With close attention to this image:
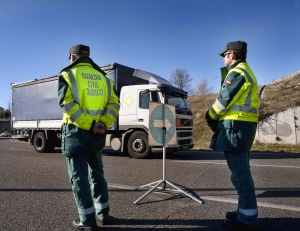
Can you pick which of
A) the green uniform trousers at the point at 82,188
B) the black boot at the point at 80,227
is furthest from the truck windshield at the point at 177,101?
the black boot at the point at 80,227

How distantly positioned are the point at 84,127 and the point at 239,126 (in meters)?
1.67

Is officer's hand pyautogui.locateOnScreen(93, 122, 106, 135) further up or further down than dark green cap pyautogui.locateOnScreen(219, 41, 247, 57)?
further down

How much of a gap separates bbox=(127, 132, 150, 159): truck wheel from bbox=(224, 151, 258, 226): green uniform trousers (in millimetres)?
6246

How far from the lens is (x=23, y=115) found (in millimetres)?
12875

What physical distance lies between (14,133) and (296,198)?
1295 cm

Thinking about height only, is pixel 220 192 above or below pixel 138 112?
below

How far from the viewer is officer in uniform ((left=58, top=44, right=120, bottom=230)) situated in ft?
9.34

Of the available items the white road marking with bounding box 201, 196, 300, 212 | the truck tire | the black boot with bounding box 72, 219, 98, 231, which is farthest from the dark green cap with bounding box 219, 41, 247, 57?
the truck tire

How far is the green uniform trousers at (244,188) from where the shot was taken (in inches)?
111

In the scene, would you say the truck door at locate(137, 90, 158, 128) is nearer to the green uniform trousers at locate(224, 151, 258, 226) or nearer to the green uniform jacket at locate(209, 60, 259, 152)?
the green uniform jacket at locate(209, 60, 259, 152)

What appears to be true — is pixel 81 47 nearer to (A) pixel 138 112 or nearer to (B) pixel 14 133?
(A) pixel 138 112

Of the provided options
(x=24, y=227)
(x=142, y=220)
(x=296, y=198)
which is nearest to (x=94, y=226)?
(x=142, y=220)

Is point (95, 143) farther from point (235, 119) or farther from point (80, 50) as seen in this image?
point (235, 119)

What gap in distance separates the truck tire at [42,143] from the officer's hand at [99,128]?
375 inches
